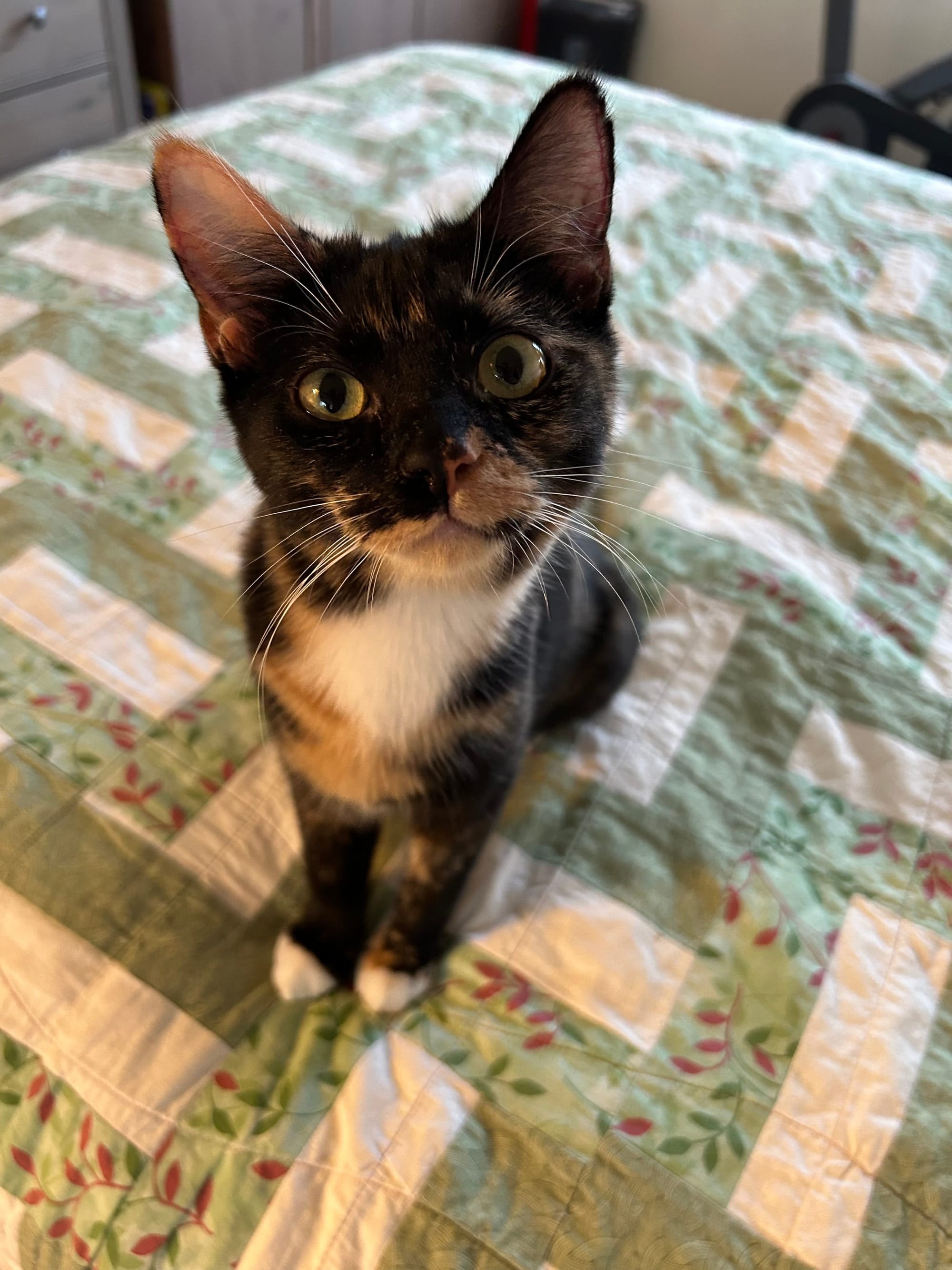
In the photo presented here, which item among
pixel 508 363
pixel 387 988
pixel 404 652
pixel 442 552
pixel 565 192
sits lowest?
pixel 387 988

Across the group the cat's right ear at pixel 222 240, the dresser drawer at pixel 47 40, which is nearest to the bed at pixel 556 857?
the cat's right ear at pixel 222 240

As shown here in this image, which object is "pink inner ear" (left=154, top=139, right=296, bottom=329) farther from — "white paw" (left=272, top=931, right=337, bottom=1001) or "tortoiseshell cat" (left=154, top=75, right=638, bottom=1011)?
"white paw" (left=272, top=931, right=337, bottom=1001)

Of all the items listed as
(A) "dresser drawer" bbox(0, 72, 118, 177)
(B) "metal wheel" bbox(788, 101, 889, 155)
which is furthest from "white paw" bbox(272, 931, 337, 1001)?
(B) "metal wheel" bbox(788, 101, 889, 155)

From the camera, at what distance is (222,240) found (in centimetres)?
67

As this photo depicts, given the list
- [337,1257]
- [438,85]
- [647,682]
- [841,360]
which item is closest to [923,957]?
[647,682]

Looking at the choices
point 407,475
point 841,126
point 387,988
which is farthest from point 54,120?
point 387,988

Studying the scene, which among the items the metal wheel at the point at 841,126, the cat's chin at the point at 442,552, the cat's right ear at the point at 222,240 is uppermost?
the cat's right ear at the point at 222,240

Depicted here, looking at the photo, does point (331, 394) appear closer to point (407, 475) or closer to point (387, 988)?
point (407, 475)

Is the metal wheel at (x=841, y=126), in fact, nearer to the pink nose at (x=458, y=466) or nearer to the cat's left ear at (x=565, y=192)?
the cat's left ear at (x=565, y=192)

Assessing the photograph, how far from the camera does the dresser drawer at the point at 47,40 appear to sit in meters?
2.38

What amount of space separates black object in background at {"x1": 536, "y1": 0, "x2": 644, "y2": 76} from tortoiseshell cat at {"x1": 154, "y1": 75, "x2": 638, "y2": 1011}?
11.6 feet

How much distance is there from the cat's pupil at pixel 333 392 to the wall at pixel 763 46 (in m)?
3.75

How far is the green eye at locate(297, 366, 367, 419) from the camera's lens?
66 centimetres

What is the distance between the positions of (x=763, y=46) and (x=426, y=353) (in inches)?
154
